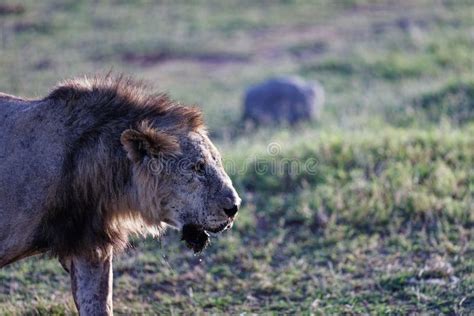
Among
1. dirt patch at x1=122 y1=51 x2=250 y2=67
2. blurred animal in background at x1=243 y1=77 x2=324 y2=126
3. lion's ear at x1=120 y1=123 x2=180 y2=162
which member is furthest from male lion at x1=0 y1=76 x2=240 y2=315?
dirt patch at x1=122 y1=51 x2=250 y2=67

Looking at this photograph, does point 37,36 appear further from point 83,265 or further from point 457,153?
point 83,265

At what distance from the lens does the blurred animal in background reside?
1230 cm

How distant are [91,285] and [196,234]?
76 centimetres

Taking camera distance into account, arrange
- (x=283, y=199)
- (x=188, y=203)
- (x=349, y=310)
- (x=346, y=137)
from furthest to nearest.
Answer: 1. (x=346, y=137)
2. (x=283, y=199)
3. (x=349, y=310)
4. (x=188, y=203)

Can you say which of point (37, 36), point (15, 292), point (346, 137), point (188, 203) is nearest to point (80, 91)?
point (188, 203)

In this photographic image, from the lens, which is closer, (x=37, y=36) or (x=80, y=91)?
(x=80, y=91)

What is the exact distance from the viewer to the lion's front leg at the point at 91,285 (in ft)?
15.9

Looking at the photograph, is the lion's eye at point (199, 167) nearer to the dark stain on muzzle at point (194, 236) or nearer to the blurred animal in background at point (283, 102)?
the dark stain on muzzle at point (194, 236)

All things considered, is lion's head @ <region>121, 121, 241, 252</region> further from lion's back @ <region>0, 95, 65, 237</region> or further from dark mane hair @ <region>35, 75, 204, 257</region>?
lion's back @ <region>0, 95, 65, 237</region>

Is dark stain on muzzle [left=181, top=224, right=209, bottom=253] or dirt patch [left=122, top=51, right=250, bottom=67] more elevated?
dark stain on muzzle [left=181, top=224, right=209, bottom=253]

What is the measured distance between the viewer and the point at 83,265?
4840 mm

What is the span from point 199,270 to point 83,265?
183 centimetres

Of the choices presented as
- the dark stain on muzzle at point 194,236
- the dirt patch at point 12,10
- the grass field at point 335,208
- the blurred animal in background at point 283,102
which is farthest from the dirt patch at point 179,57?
the dark stain on muzzle at point 194,236

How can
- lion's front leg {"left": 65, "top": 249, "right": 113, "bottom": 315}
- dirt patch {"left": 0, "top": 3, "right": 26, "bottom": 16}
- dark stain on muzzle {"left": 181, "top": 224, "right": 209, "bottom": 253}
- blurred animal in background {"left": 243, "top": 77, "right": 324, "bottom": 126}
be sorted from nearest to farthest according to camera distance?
dark stain on muzzle {"left": 181, "top": 224, "right": 209, "bottom": 253} < lion's front leg {"left": 65, "top": 249, "right": 113, "bottom": 315} < blurred animal in background {"left": 243, "top": 77, "right": 324, "bottom": 126} < dirt patch {"left": 0, "top": 3, "right": 26, "bottom": 16}
